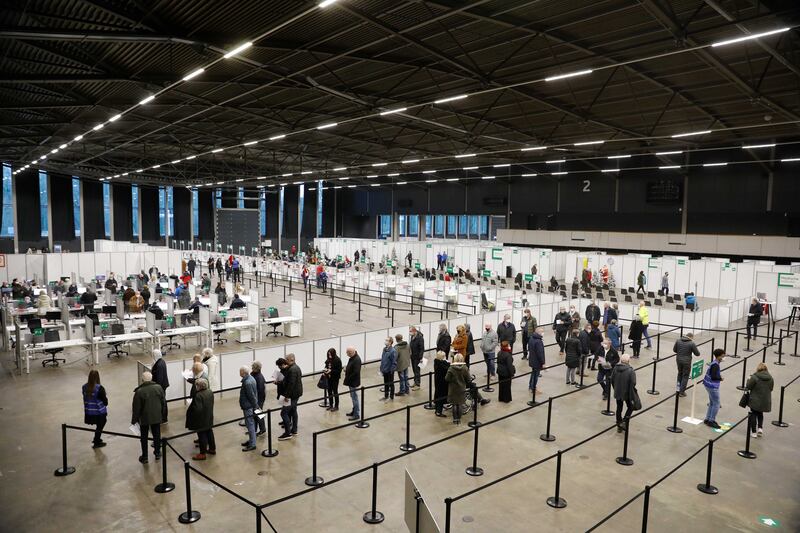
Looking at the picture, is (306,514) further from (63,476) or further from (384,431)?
(63,476)

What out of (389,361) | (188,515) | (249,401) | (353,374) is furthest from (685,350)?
(188,515)

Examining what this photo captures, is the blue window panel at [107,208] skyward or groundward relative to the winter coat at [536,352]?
skyward

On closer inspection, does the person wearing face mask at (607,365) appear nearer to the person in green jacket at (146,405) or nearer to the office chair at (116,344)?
the person in green jacket at (146,405)

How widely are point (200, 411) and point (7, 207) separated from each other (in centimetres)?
4435

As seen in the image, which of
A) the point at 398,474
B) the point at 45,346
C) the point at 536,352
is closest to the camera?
the point at 398,474

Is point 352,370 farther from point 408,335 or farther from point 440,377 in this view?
point 408,335

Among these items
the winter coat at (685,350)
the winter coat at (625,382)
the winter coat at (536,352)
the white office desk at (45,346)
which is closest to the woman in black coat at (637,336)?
the winter coat at (685,350)

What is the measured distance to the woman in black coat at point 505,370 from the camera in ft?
36.1

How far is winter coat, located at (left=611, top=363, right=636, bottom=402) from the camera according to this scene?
9.53m

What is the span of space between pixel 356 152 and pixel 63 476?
28.1m

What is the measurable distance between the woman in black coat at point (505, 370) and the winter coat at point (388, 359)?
88.5 inches

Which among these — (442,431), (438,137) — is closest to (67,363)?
(442,431)

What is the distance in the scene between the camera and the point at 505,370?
11203mm

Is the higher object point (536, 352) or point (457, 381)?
point (536, 352)
